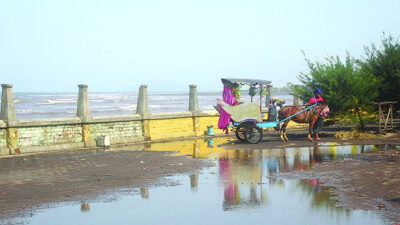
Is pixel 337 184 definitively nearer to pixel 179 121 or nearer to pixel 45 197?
pixel 45 197

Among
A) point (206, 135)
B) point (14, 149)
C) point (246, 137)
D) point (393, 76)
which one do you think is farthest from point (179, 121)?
point (393, 76)

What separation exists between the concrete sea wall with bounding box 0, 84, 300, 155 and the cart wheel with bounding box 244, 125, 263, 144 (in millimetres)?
A: 4555

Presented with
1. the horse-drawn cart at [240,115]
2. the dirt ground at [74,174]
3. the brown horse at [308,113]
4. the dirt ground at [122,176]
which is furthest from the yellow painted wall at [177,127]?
the dirt ground at [74,174]

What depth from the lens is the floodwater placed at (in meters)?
9.52

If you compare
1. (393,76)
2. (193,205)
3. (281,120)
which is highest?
(393,76)

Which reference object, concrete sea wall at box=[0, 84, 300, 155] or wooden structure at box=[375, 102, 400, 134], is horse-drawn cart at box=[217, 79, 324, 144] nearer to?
concrete sea wall at box=[0, 84, 300, 155]

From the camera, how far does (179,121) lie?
26.7 metres

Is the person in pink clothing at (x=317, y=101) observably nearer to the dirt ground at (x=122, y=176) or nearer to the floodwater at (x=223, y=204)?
the dirt ground at (x=122, y=176)

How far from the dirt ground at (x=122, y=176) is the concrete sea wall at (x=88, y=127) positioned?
3.66 ft

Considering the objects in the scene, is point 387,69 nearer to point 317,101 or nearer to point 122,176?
point 317,101

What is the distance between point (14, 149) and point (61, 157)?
2.30 metres

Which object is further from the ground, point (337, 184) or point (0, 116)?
point (0, 116)

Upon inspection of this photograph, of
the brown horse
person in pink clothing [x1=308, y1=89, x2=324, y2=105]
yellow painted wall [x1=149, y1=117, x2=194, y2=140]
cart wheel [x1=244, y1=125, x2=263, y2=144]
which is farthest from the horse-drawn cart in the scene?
yellow painted wall [x1=149, y1=117, x2=194, y2=140]

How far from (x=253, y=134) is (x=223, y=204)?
1244 centimetres
